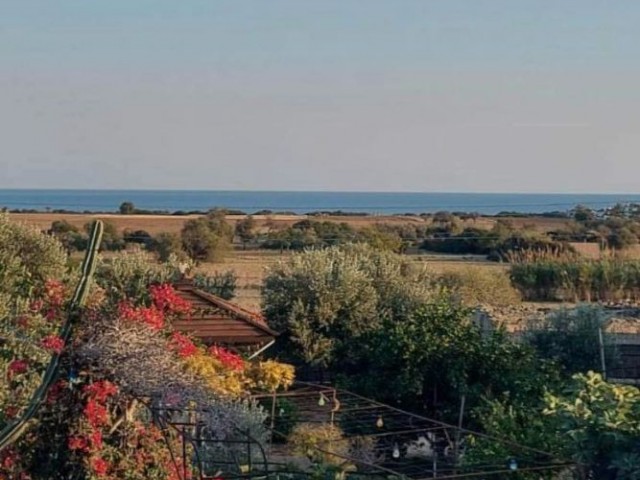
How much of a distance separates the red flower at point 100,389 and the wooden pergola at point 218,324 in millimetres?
7198

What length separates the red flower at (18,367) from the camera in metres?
7.61

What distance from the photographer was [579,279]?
28469 mm

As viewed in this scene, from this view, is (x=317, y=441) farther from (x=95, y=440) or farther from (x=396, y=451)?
(x=95, y=440)

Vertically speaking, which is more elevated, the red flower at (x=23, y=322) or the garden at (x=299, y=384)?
the red flower at (x=23, y=322)

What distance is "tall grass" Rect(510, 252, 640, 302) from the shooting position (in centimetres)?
2792

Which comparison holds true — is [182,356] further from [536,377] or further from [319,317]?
[319,317]

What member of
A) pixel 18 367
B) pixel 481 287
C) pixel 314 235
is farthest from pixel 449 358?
pixel 314 235

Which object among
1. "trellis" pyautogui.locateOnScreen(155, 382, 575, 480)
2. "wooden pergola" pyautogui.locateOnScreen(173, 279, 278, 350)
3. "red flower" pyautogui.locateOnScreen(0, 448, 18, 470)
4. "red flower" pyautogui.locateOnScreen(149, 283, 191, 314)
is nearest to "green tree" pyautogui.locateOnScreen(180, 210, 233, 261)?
"wooden pergola" pyautogui.locateOnScreen(173, 279, 278, 350)

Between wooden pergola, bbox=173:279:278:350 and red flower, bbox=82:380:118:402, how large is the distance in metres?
7.20

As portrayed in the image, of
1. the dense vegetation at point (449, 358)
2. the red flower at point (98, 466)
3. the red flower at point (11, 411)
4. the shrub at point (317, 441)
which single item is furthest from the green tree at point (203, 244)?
the red flower at point (98, 466)

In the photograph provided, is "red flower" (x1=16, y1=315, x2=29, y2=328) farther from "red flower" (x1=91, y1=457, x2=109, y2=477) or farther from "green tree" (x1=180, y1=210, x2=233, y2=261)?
"green tree" (x1=180, y1=210, x2=233, y2=261)

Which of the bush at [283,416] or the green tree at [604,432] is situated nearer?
the green tree at [604,432]

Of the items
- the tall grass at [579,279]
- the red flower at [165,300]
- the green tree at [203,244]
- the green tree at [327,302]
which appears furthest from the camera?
the green tree at [203,244]

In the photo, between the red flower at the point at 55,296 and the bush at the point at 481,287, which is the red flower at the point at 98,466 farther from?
the bush at the point at 481,287
